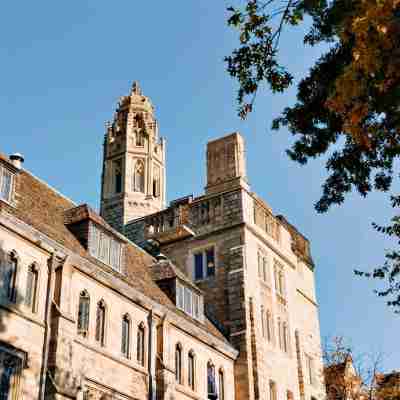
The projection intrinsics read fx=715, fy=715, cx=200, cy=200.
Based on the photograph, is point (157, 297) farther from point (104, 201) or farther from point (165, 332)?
point (104, 201)

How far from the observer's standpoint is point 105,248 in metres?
27.2

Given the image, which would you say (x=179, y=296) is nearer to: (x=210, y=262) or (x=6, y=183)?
(x=210, y=262)

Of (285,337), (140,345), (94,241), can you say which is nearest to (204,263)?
(285,337)

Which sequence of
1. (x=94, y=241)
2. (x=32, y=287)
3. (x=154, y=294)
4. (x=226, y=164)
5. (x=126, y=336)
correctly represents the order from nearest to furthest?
(x=32, y=287), (x=126, y=336), (x=94, y=241), (x=154, y=294), (x=226, y=164)

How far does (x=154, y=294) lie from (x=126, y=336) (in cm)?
352

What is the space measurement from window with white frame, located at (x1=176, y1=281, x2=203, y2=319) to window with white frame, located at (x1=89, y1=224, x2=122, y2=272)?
13.6 feet

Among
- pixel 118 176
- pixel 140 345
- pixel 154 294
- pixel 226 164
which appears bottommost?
pixel 140 345

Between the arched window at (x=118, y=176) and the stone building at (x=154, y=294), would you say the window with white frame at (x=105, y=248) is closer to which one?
the stone building at (x=154, y=294)

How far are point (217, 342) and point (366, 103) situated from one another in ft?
69.4

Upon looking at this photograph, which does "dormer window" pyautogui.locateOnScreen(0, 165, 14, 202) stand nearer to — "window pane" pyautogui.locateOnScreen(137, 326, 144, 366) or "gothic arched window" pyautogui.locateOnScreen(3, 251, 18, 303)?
"gothic arched window" pyautogui.locateOnScreen(3, 251, 18, 303)

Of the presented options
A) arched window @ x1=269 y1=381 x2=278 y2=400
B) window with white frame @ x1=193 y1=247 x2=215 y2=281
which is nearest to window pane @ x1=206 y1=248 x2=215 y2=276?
window with white frame @ x1=193 y1=247 x2=215 y2=281

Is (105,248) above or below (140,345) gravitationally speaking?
above

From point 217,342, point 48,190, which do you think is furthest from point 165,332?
point 48,190

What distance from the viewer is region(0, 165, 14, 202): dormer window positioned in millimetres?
23141
